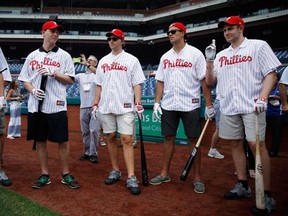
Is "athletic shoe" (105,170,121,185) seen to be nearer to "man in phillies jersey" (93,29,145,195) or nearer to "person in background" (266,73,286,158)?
"man in phillies jersey" (93,29,145,195)

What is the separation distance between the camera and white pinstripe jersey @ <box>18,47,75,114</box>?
137 inches

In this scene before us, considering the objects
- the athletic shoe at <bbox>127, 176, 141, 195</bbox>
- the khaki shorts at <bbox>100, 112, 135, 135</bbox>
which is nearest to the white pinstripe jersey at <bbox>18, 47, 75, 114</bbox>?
the khaki shorts at <bbox>100, 112, 135, 135</bbox>

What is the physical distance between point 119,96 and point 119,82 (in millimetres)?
174

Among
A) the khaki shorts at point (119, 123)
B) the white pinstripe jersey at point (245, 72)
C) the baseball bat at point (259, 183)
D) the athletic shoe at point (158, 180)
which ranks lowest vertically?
the athletic shoe at point (158, 180)

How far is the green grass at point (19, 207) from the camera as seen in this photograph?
104 inches

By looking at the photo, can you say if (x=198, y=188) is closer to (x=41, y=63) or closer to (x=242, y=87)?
(x=242, y=87)

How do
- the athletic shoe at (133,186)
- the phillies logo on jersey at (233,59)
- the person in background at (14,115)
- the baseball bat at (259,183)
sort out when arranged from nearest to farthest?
the baseball bat at (259,183) → the phillies logo on jersey at (233,59) → the athletic shoe at (133,186) → the person in background at (14,115)

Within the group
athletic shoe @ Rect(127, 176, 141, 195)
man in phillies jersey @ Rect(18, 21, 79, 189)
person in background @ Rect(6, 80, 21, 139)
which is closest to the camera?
athletic shoe @ Rect(127, 176, 141, 195)

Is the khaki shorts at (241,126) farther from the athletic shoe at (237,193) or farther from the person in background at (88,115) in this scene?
the person in background at (88,115)

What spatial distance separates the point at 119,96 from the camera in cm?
359

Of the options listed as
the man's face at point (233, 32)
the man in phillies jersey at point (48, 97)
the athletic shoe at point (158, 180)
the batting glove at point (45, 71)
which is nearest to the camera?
the man's face at point (233, 32)

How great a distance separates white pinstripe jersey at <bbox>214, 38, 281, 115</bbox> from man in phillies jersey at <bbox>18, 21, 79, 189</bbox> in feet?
6.15

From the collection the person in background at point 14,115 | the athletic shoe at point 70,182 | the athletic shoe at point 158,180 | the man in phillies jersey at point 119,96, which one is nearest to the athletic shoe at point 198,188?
the athletic shoe at point 158,180

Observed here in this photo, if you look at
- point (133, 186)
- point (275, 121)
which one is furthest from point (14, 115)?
point (275, 121)
